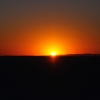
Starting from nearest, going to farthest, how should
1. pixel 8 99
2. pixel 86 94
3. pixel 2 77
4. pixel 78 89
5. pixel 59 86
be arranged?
pixel 8 99 → pixel 86 94 → pixel 78 89 → pixel 59 86 → pixel 2 77

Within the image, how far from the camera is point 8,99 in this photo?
13.9 meters

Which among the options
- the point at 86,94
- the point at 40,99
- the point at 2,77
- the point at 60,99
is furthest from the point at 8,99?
the point at 2,77

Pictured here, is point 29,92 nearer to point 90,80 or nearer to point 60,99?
point 60,99

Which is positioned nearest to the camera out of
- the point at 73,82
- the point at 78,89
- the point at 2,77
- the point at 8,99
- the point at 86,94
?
the point at 8,99

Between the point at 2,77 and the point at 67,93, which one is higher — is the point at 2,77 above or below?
above

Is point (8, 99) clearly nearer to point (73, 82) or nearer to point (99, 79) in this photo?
point (73, 82)

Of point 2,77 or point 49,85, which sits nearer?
point 49,85

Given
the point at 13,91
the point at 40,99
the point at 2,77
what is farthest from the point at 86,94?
the point at 2,77

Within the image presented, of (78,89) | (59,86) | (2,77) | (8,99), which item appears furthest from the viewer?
(2,77)

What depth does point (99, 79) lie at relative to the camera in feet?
64.6

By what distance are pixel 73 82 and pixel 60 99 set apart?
15.7 ft

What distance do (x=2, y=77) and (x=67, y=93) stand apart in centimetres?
663

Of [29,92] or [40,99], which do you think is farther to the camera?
[29,92]

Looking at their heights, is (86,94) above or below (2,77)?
below
